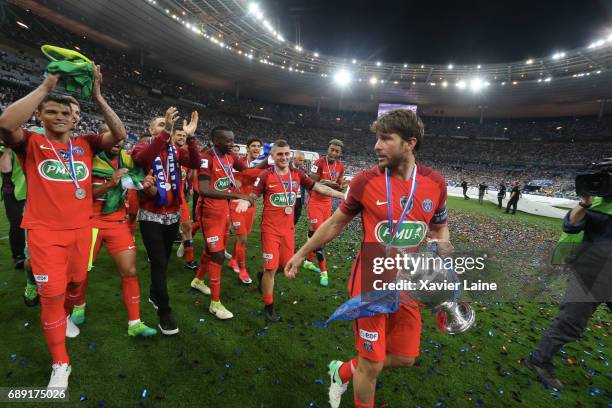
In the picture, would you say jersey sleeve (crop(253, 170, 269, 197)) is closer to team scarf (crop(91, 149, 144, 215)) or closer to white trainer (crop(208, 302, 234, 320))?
team scarf (crop(91, 149, 144, 215))

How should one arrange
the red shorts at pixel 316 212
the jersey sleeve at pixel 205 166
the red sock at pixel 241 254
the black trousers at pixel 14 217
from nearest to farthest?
1. the jersey sleeve at pixel 205 166
2. the black trousers at pixel 14 217
3. the red sock at pixel 241 254
4. the red shorts at pixel 316 212

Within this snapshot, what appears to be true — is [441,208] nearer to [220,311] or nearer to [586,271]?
[586,271]

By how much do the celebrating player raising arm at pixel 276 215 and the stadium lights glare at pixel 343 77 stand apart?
122ft

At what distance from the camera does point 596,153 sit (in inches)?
1596

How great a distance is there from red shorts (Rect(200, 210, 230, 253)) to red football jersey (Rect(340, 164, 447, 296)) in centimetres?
247

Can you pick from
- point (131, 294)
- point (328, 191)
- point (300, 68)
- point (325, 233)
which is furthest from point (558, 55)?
point (131, 294)

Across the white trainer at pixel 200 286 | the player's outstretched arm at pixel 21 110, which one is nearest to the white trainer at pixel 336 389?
the white trainer at pixel 200 286

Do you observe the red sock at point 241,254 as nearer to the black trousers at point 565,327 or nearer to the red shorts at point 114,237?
the red shorts at point 114,237

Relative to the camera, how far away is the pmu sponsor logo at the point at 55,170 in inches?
100

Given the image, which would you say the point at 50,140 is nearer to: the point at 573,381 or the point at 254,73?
the point at 573,381

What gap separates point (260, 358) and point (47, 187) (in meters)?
2.69

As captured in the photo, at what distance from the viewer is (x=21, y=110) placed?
2184 millimetres

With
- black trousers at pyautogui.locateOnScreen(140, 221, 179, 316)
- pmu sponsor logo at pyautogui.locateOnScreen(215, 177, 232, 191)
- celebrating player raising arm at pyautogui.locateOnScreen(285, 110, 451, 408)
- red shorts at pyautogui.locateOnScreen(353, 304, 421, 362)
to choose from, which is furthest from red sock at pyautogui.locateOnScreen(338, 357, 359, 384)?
pmu sponsor logo at pyautogui.locateOnScreen(215, 177, 232, 191)

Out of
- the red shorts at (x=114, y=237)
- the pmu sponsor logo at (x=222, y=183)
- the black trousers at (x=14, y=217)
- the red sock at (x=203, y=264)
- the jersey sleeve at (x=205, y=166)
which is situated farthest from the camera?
the pmu sponsor logo at (x=222, y=183)
